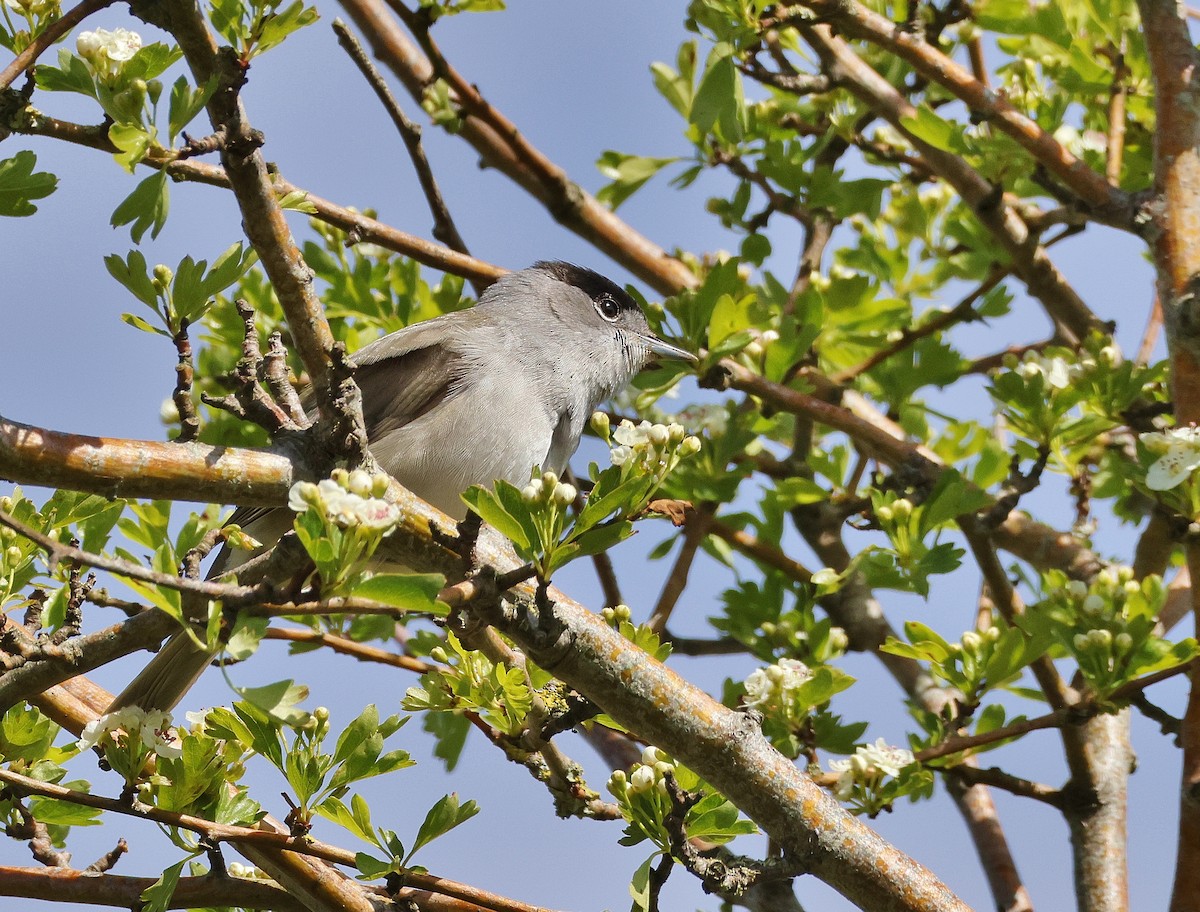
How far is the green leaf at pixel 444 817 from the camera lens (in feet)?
9.43

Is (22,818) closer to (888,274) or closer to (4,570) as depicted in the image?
(4,570)

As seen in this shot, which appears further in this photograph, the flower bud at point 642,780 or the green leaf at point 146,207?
the flower bud at point 642,780

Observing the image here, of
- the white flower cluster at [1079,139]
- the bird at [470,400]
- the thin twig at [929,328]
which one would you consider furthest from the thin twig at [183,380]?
the white flower cluster at [1079,139]

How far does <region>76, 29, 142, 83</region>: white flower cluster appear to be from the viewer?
2523 mm

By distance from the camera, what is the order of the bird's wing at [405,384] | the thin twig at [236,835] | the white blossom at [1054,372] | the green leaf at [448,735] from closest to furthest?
the thin twig at [236,835], the white blossom at [1054,372], the green leaf at [448,735], the bird's wing at [405,384]

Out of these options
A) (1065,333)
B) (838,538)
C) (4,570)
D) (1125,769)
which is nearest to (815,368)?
(838,538)

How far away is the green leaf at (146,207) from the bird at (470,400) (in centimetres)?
178

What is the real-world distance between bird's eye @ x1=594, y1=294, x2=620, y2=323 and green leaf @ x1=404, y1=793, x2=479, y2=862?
331 centimetres

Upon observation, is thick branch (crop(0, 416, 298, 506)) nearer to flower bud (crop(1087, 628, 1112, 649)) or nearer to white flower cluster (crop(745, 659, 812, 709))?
white flower cluster (crop(745, 659, 812, 709))

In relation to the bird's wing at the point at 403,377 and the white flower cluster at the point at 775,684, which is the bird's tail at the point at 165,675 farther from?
the white flower cluster at the point at 775,684

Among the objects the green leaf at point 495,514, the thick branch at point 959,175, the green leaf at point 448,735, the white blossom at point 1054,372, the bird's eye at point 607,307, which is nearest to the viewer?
the green leaf at point 495,514

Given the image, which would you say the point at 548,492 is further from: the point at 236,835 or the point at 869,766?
the point at 869,766

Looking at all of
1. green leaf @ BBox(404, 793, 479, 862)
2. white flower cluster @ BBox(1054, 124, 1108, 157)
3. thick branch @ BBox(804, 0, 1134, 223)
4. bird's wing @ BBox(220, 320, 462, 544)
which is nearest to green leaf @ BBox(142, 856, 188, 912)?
green leaf @ BBox(404, 793, 479, 862)

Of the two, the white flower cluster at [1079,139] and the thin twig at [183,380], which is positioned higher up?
the white flower cluster at [1079,139]
